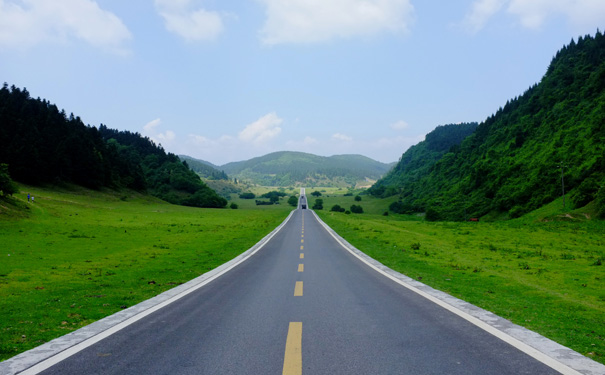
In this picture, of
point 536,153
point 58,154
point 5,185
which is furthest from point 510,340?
point 536,153

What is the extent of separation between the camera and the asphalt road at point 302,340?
5.06m

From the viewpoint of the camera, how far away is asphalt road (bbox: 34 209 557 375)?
199 inches

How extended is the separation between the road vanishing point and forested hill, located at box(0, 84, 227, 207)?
8832cm

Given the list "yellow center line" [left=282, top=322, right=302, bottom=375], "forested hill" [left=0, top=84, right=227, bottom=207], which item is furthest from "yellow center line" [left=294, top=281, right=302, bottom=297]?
"forested hill" [left=0, top=84, right=227, bottom=207]

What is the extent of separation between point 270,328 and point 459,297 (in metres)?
5.64

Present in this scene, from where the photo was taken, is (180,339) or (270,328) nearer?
(180,339)

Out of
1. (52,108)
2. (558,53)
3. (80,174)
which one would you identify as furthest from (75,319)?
(558,53)

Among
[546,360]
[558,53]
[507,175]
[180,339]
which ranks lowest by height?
[180,339]

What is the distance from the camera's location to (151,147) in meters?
175

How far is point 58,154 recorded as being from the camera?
84688mm

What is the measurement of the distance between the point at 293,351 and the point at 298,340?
1.72 feet

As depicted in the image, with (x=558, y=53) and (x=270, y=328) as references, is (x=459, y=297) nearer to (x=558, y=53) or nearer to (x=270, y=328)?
(x=270, y=328)

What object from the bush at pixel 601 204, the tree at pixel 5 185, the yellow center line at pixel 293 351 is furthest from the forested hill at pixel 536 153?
the tree at pixel 5 185

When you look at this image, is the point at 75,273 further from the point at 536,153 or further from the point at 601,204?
the point at 536,153
